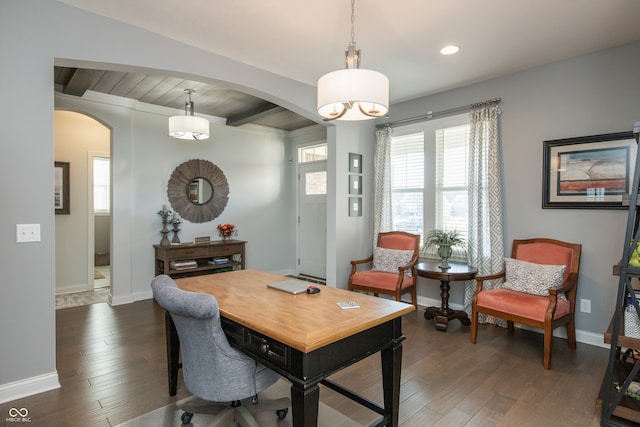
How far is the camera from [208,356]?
165 cm

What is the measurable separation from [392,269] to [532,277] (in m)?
1.46

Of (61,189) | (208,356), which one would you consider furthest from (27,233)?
(61,189)

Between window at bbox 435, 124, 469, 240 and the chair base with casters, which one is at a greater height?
window at bbox 435, 124, 469, 240

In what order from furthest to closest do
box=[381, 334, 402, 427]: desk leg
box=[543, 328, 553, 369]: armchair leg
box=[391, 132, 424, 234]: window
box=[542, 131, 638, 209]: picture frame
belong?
box=[391, 132, 424, 234]: window
box=[542, 131, 638, 209]: picture frame
box=[543, 328, 553, 369]: armchair leg
box=[381, 334, 402, 427]: desk leg

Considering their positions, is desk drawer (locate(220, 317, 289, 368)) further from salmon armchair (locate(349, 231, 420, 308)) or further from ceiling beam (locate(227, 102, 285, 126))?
ceiling beam (locate(227, 102, 285, 126))

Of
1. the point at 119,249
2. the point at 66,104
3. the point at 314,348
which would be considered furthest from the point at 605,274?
the point at 66,104

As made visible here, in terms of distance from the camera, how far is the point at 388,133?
15.4 ft

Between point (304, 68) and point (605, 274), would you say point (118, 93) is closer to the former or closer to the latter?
point (304, 68)

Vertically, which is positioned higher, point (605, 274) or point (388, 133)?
point (388, 133)

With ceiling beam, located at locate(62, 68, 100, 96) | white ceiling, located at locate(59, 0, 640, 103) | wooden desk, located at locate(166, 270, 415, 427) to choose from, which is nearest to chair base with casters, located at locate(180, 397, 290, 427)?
wooden desk, located at locate(166, 270, 415, 427)

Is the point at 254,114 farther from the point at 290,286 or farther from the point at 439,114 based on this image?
the point at 290,286

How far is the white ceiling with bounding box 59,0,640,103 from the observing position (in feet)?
7.95

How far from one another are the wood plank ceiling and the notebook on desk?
267 cm

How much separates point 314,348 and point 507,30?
286 cm
